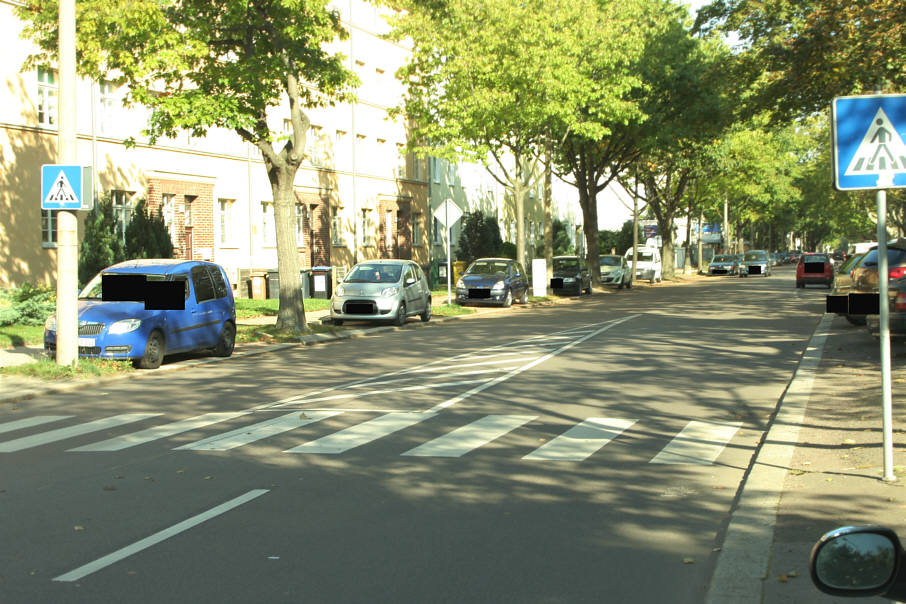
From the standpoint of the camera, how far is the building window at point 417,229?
5119 cm

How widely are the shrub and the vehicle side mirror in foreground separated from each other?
2132cm

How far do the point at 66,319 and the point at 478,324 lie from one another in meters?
12.3

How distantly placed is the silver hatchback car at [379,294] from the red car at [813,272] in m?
22.7

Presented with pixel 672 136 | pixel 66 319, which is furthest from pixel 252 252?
pixel 66 319

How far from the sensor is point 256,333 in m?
21.0

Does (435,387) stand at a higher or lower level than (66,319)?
lower

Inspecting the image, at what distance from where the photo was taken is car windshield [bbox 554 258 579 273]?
41.4 meters

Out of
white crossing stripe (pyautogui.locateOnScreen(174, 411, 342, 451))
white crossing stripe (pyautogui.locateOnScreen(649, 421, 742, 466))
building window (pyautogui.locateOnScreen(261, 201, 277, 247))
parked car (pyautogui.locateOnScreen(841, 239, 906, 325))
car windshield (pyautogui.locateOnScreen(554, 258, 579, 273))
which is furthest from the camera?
car windshield (pyautogui.locateOnScreen(554, 258, 579, 273))

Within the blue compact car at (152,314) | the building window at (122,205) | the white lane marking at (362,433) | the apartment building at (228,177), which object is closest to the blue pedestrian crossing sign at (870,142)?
the white lane marking at (362,433)

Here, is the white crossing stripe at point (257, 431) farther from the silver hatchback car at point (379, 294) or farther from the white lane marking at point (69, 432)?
the silver hatchback car at point (379, 294)

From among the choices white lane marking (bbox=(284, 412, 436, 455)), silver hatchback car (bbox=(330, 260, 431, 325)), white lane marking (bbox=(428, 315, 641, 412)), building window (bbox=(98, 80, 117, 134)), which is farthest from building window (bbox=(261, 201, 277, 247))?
white lane marking (bbox=(284, 412, 436, 455))

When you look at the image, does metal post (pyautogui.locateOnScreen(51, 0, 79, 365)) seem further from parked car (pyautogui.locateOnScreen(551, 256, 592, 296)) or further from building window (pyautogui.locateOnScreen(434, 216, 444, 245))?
building window (pyautogui.locateOnScreen(434, 216, 444, 245))

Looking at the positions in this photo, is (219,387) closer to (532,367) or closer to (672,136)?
(532,367)

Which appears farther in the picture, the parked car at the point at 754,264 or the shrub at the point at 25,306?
the parked car at the point at 754,264
